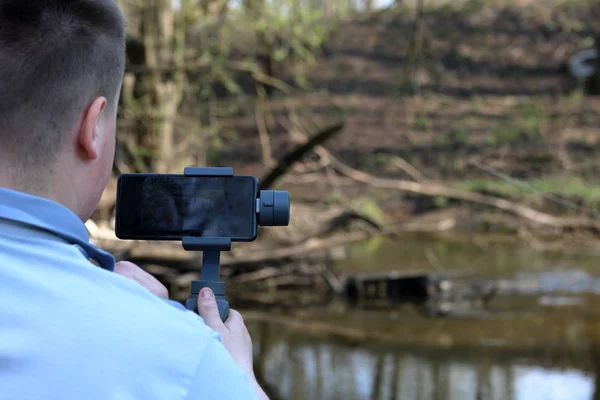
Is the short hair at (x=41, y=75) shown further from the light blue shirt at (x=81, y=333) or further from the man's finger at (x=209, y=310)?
the man's finger at (x=209, y=310)

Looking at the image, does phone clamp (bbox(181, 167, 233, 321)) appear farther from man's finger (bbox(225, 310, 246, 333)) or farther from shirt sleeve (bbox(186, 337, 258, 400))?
shirt sleeve (bbox(186, 337, 258, 400))

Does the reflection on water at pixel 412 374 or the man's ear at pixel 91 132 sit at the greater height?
the reflection on water at pixel 412 374

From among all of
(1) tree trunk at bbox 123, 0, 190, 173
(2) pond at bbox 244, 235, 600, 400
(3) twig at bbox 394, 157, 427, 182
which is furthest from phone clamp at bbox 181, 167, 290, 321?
(1) tree trunk at bbox 123, 0, 190, 173

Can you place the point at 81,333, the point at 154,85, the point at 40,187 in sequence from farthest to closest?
the point at 154,85, the point at 40,187, the point at 81,333

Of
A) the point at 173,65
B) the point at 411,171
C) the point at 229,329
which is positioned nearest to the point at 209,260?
the point at 229,329

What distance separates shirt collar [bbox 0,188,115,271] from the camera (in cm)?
95

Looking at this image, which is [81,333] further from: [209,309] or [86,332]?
[209,309]

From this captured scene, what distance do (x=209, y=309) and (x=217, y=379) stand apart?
0.31 meters

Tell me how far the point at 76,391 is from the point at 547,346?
20.8 ft

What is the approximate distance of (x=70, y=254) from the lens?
95cm

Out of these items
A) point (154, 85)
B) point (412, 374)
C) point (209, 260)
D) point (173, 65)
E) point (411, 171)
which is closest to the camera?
point (209, 260)

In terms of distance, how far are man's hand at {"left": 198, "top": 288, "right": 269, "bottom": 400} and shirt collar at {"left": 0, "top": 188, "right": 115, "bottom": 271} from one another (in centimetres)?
29

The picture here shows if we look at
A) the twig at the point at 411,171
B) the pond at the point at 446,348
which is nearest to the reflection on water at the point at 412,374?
the pond at the point at 446,348

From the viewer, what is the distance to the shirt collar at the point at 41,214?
0.95 metres
